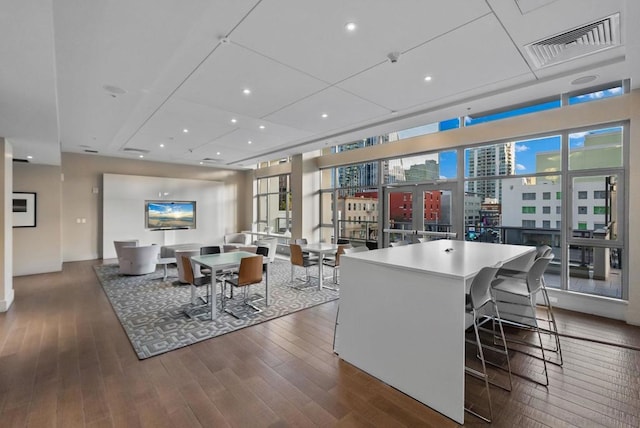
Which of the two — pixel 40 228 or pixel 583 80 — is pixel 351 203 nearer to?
pixel 583 80

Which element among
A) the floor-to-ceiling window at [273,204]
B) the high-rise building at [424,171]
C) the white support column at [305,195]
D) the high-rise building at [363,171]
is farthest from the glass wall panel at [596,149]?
the floor-to-ceiling window at [273,204]

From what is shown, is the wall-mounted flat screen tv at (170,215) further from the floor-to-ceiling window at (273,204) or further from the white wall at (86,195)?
the floor-to-ceiling window at (273,204)

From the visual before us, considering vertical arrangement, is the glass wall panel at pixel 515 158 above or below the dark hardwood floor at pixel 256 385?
above

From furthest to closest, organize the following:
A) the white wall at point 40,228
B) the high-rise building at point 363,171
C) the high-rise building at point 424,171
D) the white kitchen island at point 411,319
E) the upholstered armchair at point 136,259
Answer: the high-rise building at point 363,171 < the white wall at point 40,228 < the upholstered armchair at point 136,259 < the high-rise building at point 424,171 < the white kitchen island at point 411,319

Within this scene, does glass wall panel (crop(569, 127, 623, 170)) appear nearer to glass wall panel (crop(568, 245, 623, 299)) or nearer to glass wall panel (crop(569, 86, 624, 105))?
glass wall panel (crop(569, 86, 624, 105))

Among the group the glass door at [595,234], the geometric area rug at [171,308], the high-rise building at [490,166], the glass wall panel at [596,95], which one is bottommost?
the geometric area rug at [171,308]

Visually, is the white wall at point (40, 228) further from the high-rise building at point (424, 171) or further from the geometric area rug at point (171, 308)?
the high-rise building at point (424, 171)

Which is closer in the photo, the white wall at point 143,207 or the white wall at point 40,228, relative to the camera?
the white wall at point 40,228

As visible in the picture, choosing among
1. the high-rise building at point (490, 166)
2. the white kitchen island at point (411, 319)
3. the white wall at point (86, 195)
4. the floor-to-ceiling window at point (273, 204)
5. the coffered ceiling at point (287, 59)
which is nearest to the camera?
the white kitchen island at point (411, 319)

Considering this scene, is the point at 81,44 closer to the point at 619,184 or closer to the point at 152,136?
the point at 152,136

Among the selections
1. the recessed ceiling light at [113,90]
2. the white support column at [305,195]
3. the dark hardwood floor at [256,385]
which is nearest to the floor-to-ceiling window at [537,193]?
the dark hardwood floor at [256,385]

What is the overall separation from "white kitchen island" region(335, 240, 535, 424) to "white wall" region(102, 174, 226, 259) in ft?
28.5

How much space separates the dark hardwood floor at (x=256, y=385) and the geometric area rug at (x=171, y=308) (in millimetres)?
197

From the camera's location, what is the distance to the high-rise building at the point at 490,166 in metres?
5.11
